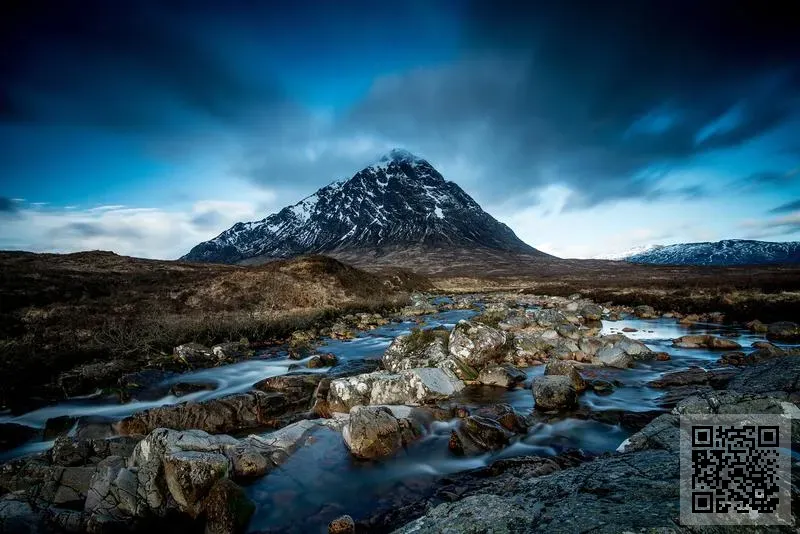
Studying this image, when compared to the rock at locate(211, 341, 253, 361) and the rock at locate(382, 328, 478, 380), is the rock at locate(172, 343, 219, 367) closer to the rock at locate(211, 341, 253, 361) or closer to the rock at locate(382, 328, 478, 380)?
the rock at locate(211, 341, 253, 361)

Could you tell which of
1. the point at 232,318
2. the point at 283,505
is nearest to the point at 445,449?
the point at 283,505

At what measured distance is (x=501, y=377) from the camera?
14.4 meters

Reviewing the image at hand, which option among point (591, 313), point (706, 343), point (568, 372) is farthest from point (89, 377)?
point (591, 313)

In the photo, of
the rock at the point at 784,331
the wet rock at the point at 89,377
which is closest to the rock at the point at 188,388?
the wet rock at the point at 89,377

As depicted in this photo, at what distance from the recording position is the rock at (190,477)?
696cm

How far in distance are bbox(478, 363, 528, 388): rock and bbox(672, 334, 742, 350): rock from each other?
10.6 metres

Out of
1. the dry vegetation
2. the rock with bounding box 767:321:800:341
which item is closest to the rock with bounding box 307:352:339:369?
the dry vegetation

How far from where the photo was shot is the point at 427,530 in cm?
448

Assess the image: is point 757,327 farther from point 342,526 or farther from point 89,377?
point 89,377

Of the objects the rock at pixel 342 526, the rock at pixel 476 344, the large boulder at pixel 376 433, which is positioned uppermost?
the rock at pixel 476 344

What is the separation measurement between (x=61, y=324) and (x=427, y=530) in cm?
2656

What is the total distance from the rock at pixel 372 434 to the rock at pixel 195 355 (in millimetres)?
12052

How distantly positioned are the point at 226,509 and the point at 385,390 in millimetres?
6198

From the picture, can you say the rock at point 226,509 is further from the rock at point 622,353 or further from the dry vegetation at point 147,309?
the rock at point 622,353
